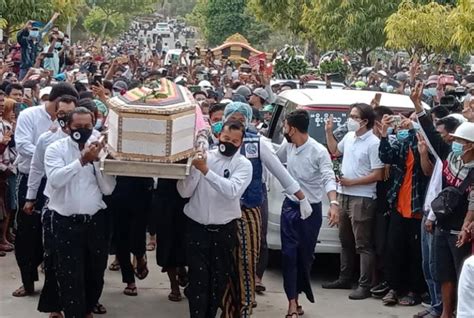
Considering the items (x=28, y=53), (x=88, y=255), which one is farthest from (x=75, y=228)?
(x=28, y=53)

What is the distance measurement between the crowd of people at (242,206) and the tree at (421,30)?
1442cm

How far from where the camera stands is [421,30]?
23609mm

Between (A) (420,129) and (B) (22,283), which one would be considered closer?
(A) (420,129)

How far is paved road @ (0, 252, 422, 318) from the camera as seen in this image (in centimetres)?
814

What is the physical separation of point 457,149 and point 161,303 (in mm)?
2926

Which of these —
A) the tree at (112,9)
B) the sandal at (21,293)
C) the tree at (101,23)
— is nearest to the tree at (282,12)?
the sandal at (21,293)

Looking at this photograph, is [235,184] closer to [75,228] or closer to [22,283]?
[75,228]

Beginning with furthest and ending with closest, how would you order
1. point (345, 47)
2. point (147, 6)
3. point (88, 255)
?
1. point (147, 6)
2. point (345, 47)
3. point (88, 255)

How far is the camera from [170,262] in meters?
8.00

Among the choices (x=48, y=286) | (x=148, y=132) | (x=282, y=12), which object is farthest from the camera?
(x=282, y=12)

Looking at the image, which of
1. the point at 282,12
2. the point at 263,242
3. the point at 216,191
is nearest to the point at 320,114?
the point at 263,242

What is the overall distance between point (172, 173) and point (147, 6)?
80100 mm

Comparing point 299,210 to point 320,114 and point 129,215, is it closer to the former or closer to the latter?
point 129,215

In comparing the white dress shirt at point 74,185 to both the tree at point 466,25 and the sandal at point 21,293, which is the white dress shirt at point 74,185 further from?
the tree at point 466,25
